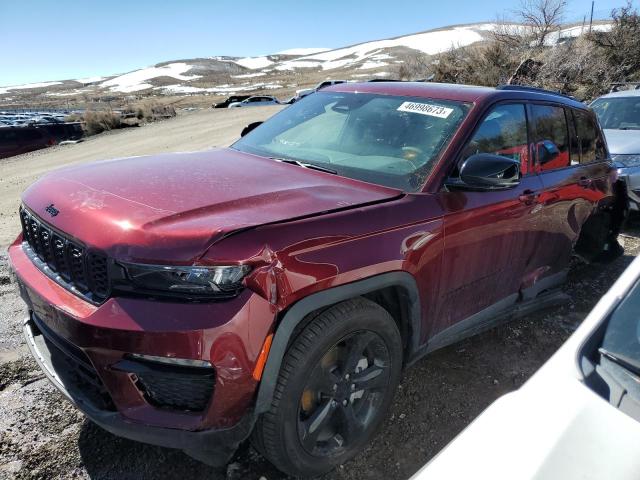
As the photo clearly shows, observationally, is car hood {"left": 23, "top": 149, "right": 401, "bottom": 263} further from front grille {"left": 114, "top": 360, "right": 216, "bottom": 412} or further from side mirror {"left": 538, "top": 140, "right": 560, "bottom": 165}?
side mirror {"left": 538, "top": 140, "right": 560, "bottom": 165}

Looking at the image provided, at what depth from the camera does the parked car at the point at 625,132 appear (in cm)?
623

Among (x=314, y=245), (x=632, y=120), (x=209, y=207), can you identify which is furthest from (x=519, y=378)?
(x=632, y=120)

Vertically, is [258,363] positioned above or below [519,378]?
above

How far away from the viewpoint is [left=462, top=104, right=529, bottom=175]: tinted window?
A: 2869mm

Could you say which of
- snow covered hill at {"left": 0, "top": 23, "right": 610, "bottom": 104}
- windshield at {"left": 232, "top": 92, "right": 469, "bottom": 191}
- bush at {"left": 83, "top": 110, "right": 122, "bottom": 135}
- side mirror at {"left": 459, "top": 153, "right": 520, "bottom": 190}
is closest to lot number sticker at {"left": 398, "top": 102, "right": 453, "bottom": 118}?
windshield at {"left": 232, "top": 92, "right": 469, "bottom": 191}

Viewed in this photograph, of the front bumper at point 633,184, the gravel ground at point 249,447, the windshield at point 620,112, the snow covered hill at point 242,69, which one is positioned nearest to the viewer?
the gravel ground at point 249,447

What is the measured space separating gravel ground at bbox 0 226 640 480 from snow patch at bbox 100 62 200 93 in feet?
312

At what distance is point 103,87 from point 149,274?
11100cm

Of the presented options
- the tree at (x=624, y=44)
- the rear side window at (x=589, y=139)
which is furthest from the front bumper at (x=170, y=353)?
the tree at (x=624, y=44)

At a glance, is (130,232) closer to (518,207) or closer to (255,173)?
(255,173)

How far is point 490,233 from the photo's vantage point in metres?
2.84

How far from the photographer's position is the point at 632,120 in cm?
768

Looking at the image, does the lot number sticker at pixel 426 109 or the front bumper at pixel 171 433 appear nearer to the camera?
the front bumper at pixel 171 433

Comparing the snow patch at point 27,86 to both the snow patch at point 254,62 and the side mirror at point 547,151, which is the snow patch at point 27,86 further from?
the side mirror at point 547,151
